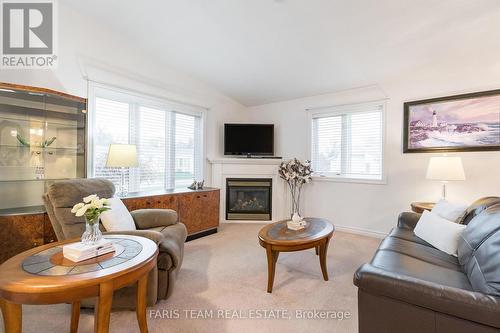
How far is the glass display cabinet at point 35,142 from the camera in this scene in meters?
2.53

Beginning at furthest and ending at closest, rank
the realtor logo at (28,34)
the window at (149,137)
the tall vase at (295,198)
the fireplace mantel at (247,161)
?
1. the tall vase at (295,198)
2. the fireplace mantel at (247,161)
3. the window at (149,137)
4. the realtor logo at (28,34)

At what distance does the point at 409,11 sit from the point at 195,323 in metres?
3.42

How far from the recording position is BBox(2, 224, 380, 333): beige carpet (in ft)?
5.99

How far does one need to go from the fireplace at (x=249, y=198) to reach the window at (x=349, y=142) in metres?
1.05

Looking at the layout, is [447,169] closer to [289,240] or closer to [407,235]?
[407,235]

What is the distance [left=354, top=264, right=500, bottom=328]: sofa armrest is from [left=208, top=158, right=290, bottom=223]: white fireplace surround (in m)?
3.37

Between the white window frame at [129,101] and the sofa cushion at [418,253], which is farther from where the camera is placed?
the white window frame at [129,101]

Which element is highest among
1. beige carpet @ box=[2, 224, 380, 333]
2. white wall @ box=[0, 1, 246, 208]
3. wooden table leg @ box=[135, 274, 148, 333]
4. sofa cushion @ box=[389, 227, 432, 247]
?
white wall @ box=[0, 1, 246, 208]

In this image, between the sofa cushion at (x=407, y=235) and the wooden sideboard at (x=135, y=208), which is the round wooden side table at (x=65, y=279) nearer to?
the wooden sideboard at (x=135, y=208)

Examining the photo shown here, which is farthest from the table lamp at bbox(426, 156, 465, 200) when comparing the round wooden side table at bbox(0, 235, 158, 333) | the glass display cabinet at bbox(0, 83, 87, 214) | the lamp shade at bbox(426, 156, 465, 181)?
the glass display cabinet at bbox(0, 83, 87, 214)

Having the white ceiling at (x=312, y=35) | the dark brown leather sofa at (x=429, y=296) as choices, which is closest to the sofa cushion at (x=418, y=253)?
the dark brown leather sofa at (x=429, y=296)

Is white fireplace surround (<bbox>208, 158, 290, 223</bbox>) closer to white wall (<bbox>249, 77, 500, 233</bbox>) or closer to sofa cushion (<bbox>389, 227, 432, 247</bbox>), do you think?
white wall (<bbox>249, 77, 500, 233</bbox>)

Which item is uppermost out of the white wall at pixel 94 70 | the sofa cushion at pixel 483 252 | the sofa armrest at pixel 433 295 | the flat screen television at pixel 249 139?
the white wall at pixel 94 70

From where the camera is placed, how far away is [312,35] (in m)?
3.04
